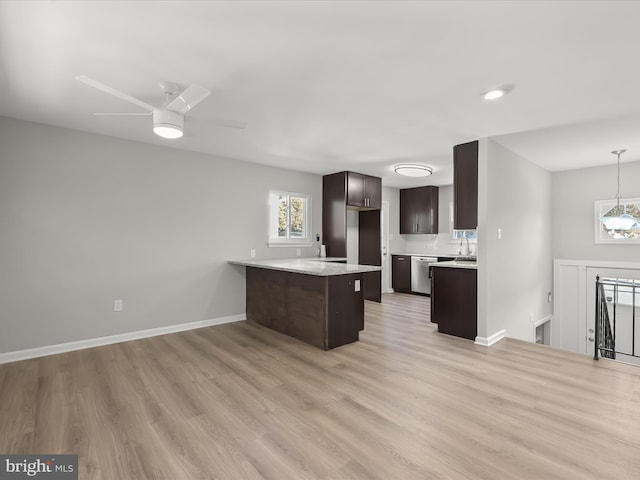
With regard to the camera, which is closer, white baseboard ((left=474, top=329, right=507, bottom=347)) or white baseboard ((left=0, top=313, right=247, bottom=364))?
white baseboard ((left=0, top=313, right=247, bottom=364))

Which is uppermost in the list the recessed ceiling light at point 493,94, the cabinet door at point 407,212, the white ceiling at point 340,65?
the white ceiling at point 340,65

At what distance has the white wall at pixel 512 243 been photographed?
147 inches

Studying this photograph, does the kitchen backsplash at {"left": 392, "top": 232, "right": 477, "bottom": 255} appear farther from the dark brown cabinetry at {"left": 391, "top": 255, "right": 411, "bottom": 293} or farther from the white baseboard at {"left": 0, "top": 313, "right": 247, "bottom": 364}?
the white baseboard at {"left": 0, "top": 313, "right": 247, "bottom": 364}

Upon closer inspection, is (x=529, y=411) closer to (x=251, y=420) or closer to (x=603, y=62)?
(x=251, y=420)

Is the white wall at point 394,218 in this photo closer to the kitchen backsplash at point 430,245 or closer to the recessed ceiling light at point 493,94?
the kitchen backsplash at point 430,245

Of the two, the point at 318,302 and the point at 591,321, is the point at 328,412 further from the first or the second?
the point at 591,321

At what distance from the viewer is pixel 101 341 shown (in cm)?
371

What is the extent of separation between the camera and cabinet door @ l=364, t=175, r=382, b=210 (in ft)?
19.8

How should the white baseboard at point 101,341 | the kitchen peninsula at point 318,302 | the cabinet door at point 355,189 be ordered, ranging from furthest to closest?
the cabinet door at point 355,189, the kitchen peninsula at point 318,302, the white baseboard at point 101,341

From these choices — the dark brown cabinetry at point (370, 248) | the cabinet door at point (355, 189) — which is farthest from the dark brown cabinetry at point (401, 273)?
the cabinet door at point (355, 189)

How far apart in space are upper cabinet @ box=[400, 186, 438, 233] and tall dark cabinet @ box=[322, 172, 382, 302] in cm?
134

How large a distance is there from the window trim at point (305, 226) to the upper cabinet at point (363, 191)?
0.79 metres

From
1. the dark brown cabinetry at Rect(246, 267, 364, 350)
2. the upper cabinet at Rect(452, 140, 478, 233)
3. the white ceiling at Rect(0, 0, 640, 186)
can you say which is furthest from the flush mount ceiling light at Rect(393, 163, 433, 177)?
the dark brown cabinetry at Rect(246, 267, 364, 350)

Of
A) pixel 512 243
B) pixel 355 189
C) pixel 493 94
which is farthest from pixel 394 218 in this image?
pixel 493 94
